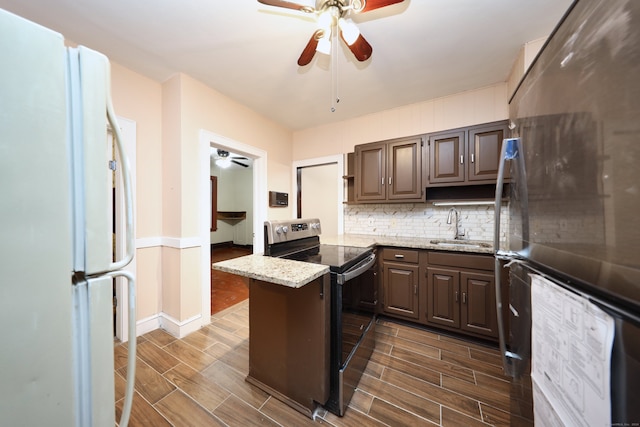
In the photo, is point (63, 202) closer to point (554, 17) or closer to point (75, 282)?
point (75, 282)

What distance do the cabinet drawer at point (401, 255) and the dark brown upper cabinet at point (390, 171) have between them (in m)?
0.62

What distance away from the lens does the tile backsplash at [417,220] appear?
245cm

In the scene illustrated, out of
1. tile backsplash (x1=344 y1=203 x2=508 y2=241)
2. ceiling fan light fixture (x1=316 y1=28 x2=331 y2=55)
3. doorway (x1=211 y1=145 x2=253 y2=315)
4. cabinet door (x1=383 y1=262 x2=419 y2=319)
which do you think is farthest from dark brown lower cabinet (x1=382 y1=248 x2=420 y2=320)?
doorway (x1=211 y1=145 x2=253 y2=315)

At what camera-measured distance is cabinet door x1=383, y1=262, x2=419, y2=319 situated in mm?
2240

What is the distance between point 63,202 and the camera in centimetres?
53

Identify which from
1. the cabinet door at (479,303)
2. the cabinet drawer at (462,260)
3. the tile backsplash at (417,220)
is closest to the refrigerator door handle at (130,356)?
the cabinet drawer at (462,260)

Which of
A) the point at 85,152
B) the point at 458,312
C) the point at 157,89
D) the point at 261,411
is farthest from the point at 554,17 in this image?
the point at 157,89

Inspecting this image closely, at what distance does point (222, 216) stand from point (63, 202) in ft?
22.1

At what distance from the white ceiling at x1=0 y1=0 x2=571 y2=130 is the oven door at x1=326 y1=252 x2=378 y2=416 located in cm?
184

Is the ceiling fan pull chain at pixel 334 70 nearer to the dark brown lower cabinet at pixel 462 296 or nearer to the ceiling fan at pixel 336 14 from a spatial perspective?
the ceiling fan at pixel 336 14

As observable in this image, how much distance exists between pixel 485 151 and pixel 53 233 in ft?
9.58

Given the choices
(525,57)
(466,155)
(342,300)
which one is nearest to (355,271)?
(342,300)

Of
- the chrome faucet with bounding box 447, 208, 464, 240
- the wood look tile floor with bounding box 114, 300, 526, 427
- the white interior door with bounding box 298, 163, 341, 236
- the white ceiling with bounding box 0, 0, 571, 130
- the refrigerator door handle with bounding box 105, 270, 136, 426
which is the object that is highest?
the white ceiling with bounding box 0, 0, 571, 130

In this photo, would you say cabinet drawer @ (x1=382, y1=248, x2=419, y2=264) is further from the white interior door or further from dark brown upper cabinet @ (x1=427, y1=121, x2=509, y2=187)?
A: the white interior door
